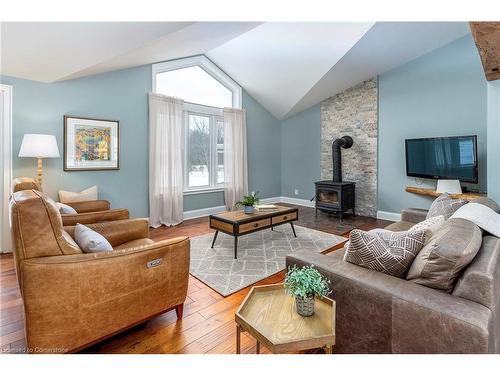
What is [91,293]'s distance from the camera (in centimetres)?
150

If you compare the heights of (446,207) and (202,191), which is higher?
(202,191)

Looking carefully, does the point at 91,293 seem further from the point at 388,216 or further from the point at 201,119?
the point at 388,216

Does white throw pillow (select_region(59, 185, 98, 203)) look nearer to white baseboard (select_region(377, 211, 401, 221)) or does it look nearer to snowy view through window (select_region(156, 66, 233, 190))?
snowy view through window (select_region(156, 66, 233, 190))

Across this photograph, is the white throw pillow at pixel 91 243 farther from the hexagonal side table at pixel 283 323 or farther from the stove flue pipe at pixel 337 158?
the stove flue pipe at pixel 337 158

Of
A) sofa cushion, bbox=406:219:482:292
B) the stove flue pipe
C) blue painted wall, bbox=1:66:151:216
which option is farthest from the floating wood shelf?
blue painted wall, bbox=1:66:151:216

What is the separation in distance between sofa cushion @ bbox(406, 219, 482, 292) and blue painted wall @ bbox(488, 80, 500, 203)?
191cm

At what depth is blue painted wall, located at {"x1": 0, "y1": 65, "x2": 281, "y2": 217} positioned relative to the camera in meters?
3.43

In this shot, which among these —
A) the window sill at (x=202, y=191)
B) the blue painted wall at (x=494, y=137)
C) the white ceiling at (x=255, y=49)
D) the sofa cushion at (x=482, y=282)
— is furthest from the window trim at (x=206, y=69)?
the sofa cushion at (x=482, y=282)

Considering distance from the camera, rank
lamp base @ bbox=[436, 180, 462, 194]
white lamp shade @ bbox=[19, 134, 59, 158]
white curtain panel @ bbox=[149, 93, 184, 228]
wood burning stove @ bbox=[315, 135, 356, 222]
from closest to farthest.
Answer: white lamp shade @ bbox=[19, 134, 59, 158] → lamp base @ bbox=[436, 180, 462, 194] → white curtain panel @ bbox=[149, 93, 184, 228] → wood burning stove @ bbox=[315, 135, 356, 222]

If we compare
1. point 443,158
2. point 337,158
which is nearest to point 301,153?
point 337,158

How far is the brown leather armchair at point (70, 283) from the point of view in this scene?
1366mm

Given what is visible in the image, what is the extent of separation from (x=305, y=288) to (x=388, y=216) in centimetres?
475

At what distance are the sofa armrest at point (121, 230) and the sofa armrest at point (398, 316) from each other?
5.95 ft
